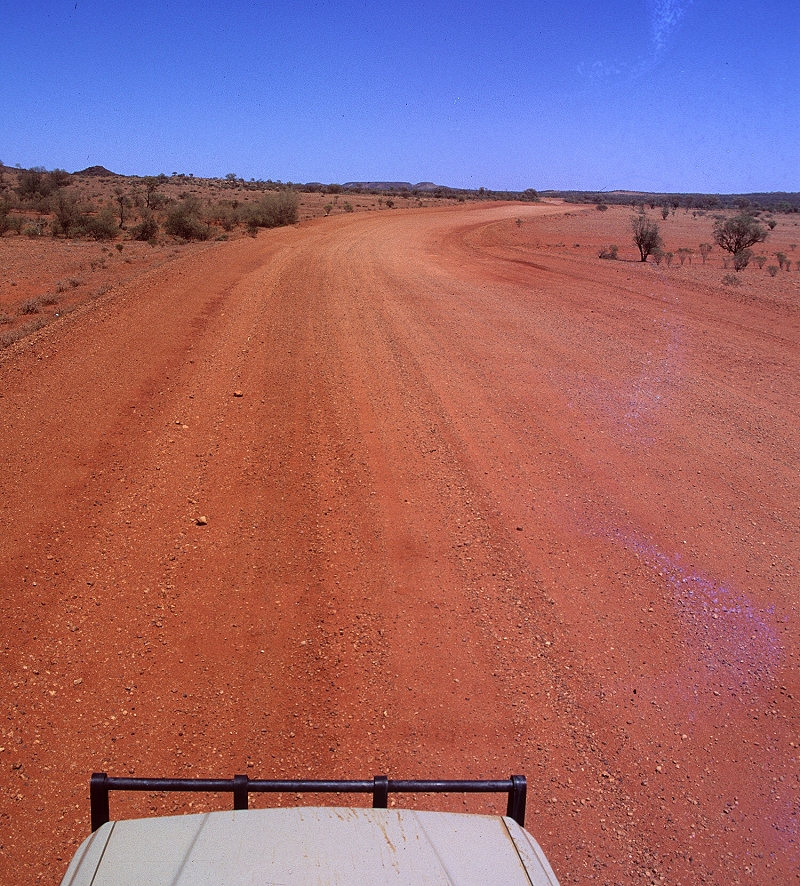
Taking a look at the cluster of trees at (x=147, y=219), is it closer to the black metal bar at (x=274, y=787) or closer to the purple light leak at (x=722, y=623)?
the purple light leak at (x=722, y=623)

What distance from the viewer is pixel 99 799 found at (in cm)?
194

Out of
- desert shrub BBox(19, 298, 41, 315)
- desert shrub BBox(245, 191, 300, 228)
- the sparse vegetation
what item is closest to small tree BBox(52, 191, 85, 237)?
desert shrub BBox(245, 191, 300, 228)

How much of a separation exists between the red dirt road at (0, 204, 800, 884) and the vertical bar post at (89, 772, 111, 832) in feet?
5.13

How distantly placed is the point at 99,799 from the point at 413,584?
330 cm

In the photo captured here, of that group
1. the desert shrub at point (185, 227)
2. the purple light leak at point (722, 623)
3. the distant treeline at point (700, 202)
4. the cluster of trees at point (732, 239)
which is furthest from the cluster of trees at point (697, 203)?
the purple light leak at point (722, 623)

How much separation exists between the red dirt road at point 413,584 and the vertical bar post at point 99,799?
156 centimetres

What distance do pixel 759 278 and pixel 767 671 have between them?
18.0 meters

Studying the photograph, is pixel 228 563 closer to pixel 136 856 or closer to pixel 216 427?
pixel 216 427

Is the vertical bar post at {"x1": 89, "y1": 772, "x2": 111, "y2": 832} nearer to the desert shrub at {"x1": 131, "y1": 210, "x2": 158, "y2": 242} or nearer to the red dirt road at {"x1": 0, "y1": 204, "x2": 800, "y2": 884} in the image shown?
the red dirt road at {"x1": 0, "y1": 204, "x2": 800, "y2": 884}

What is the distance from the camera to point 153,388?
27.7ft

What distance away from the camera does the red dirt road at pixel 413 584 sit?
143 inches

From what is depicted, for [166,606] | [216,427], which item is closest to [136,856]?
[166,606]

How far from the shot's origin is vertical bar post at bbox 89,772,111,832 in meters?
1.93

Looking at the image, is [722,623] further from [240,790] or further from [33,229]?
[33,229]
